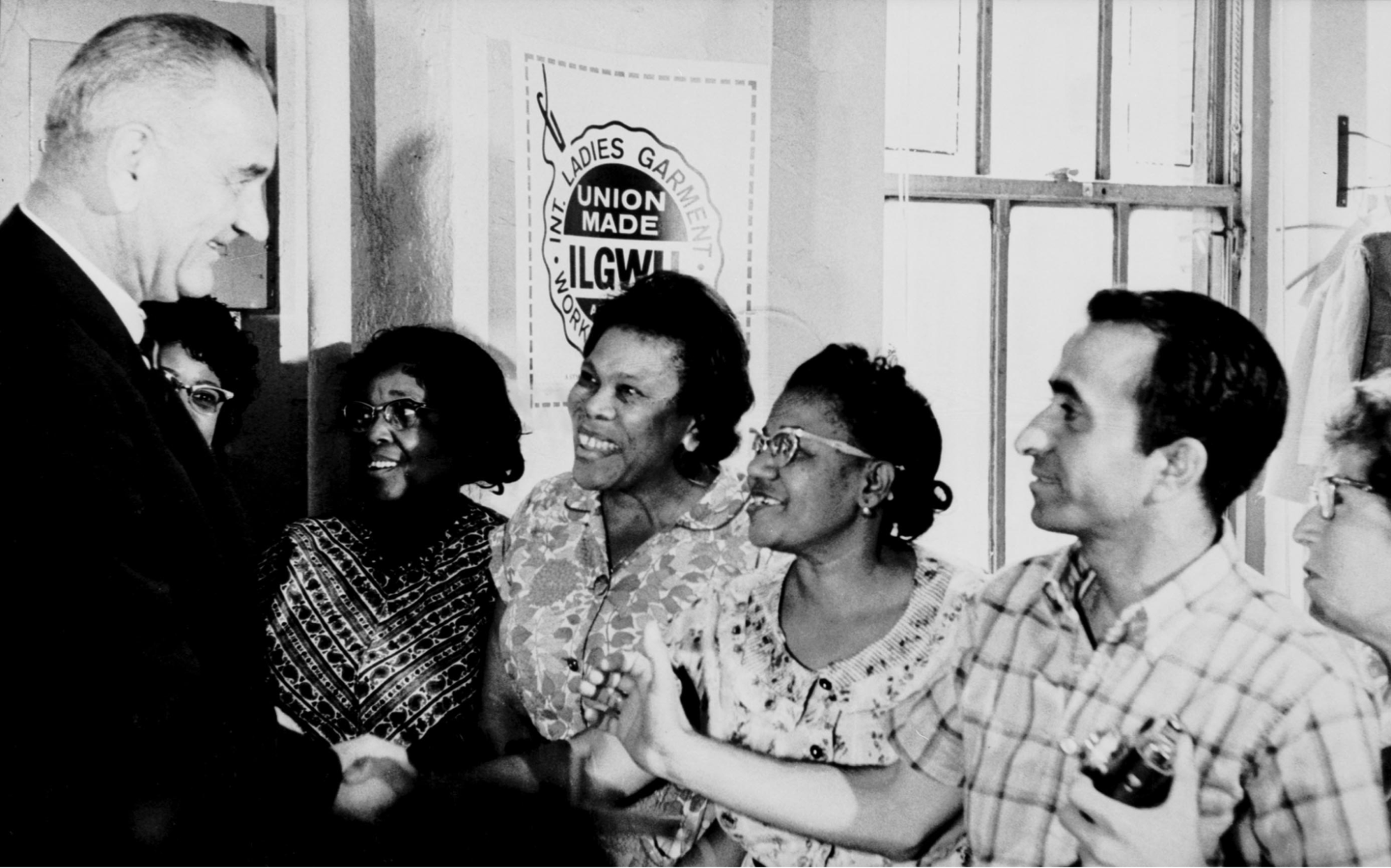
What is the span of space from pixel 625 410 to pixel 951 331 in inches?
47.8

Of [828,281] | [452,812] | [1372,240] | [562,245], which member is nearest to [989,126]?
[828,281]

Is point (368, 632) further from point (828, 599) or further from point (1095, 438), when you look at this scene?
point (1095, 438)

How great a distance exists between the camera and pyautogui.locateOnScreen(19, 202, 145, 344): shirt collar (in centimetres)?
179

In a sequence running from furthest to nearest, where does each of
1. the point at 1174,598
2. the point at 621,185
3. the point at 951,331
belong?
the point at 951,331, the point at 621,185, the point at 1174,598

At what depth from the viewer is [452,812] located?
7.38 ft

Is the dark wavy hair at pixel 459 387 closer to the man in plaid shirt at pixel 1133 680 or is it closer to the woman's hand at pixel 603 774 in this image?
the woman's hand at pixel 603 774

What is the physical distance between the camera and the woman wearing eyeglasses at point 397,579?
2244 millimetres

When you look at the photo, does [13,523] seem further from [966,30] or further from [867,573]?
[966,30]

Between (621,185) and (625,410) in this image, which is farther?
(621,185)

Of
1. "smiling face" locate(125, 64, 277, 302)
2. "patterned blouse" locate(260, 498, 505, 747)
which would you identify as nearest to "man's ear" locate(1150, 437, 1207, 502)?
"patterned blouse" locate(260, 498, 505, 747)

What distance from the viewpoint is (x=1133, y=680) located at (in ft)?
5.25

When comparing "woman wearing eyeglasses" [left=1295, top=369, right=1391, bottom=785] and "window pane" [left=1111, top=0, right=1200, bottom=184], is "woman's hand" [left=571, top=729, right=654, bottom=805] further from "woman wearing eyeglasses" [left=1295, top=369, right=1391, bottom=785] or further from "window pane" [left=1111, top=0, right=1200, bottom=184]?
"window pane" [left=1111, top=0, right=1200, bottom=184]

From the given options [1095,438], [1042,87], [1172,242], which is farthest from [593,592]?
[1172,242]

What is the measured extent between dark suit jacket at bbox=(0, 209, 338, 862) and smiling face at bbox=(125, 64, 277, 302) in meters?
0.11
